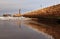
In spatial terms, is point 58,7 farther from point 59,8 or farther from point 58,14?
point 58,14

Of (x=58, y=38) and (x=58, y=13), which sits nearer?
(x=58, y=38)

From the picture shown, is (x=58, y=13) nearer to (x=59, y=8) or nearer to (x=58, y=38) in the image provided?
(x=59, y=8)

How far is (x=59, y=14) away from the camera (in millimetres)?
27984

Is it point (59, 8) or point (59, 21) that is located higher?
point (59, 8)

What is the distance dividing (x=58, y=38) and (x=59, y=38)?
0.06 meters

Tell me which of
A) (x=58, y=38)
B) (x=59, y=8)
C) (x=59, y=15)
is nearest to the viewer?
(x=58, y=38)

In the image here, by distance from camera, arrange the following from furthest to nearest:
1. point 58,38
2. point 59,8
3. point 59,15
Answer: point 59,8 → point 59,15 → point 58,38

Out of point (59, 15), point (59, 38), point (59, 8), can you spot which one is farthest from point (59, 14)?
point (59, 38)

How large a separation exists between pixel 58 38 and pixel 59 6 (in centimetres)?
2102

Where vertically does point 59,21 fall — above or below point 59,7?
below

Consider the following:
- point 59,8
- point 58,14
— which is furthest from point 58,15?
point 59,8

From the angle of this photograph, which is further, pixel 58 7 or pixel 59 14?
pixel 58 7

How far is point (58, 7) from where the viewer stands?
31781 mm

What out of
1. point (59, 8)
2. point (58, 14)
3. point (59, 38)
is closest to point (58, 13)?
point (58, 14)
